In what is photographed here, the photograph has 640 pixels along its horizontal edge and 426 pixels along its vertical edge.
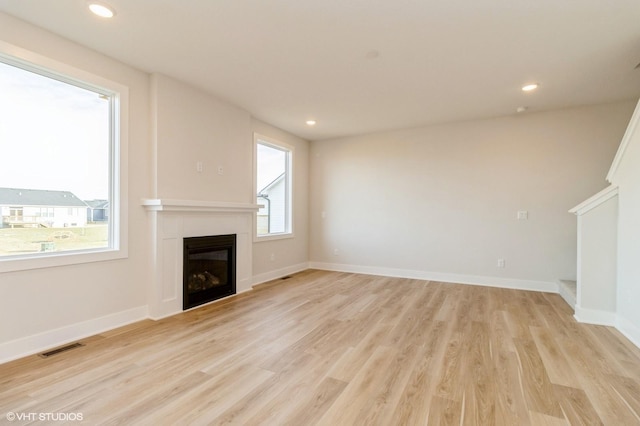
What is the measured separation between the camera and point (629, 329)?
2836 mm

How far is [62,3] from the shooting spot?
2248mm

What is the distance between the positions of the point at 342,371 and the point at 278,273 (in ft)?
11.1

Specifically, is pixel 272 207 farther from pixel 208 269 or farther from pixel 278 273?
pixel 208 269

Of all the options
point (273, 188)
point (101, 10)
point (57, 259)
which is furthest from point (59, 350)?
point (273, 188)

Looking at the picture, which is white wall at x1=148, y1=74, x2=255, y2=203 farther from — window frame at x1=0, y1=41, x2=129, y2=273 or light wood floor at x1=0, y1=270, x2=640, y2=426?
light wood floor at x1=0, y1=270, x2=640, y2=426

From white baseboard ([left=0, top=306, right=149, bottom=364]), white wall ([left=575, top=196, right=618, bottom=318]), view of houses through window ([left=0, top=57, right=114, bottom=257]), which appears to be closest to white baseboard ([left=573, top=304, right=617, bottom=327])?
white wall ([left=575, top=196, right=618, bottom=318])

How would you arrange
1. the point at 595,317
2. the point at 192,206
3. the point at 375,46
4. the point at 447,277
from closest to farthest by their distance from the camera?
the point at 375,46, the point at 595,317, the point at 192,206, the point at 447,277

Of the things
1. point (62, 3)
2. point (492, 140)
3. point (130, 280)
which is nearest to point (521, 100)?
point (492, 140)

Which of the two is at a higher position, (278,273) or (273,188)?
(273,188)

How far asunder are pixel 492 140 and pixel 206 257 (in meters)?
4.63

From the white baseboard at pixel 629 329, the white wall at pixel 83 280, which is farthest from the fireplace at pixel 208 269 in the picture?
the white baseboard at pixel 629 329

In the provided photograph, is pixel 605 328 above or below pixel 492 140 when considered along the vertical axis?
below

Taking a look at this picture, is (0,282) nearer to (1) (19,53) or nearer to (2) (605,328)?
(1) (19,53)

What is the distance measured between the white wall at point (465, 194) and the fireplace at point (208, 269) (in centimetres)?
244
